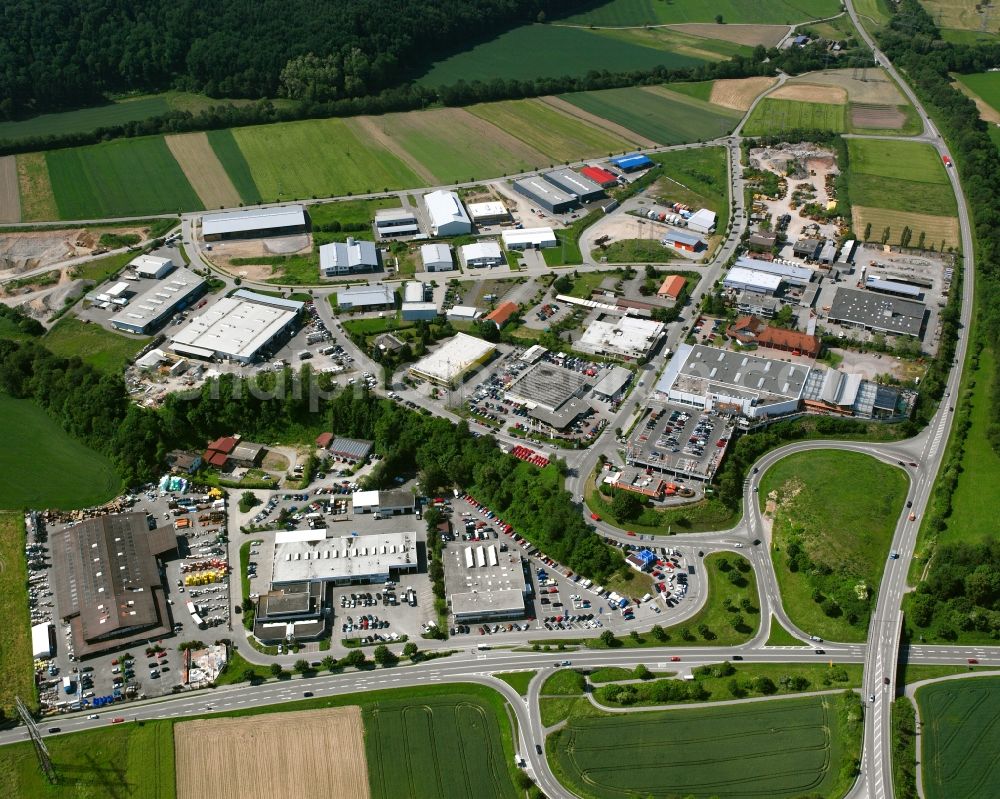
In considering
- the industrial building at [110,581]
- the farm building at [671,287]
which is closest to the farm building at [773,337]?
the farm building at [671,287]

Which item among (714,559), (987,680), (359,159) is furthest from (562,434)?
(359,159)

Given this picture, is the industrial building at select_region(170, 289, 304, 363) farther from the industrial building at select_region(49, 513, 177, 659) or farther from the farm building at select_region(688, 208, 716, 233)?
the farm building at select_region(688, 208, 716, 233)

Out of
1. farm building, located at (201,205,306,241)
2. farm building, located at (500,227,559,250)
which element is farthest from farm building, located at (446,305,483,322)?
farm building, located at (201,205,306,241)

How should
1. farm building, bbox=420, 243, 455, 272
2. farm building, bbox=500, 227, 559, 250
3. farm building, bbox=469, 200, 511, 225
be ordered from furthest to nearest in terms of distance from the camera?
farm building, bbox=469, 200, 511, 225 → farm building, bbox=500, 227, 559, 250 → farm building, bbox=420, 243, 455, 272

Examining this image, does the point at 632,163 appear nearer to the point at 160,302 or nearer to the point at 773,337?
the point at 773,337

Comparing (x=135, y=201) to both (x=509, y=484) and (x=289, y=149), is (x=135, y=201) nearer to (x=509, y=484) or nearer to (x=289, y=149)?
(x=289, y=149)

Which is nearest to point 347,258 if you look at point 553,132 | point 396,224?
point 396,224
